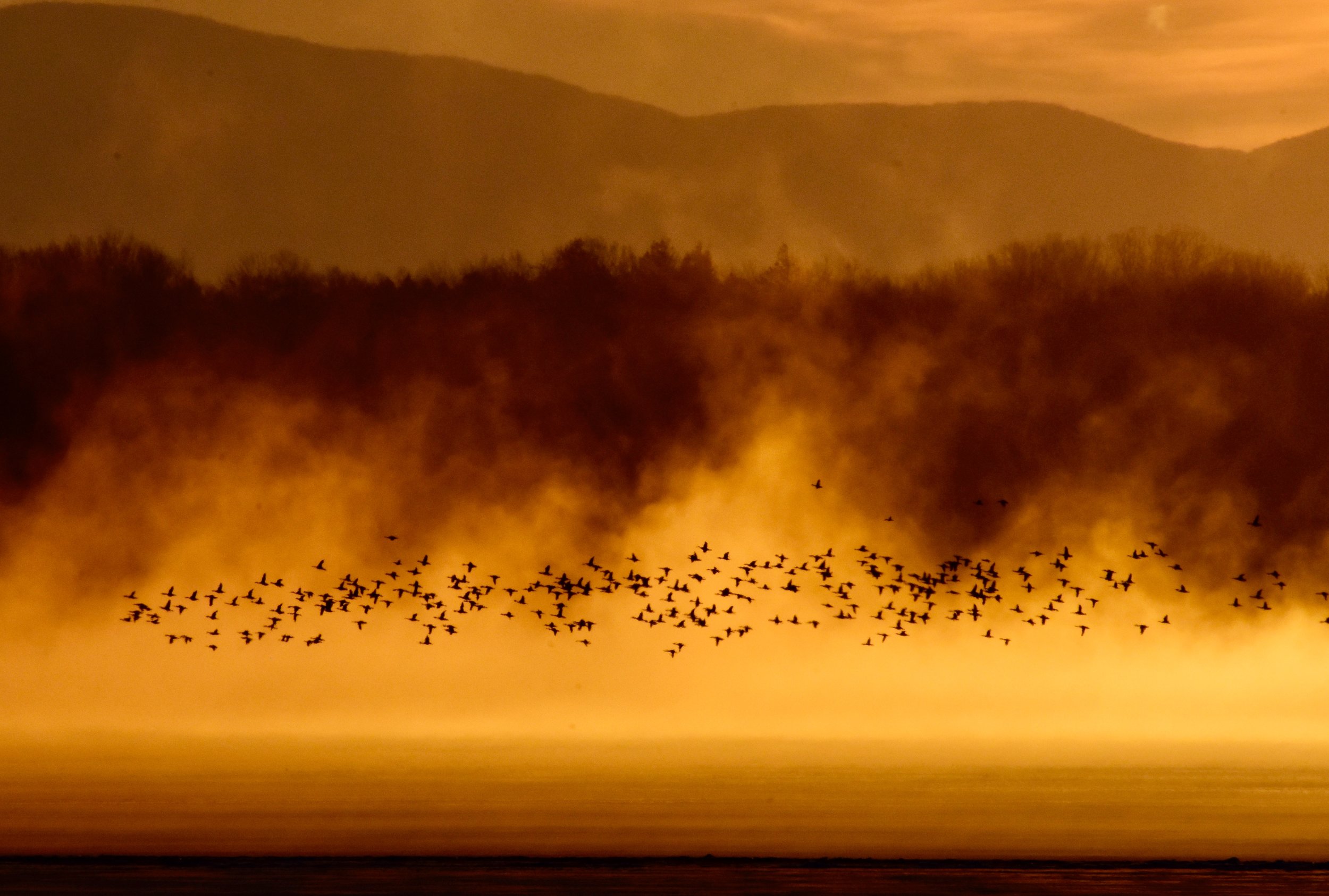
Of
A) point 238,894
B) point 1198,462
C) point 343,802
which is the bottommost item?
point 238,894

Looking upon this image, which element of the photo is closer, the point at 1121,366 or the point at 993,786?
the point at 1121,366

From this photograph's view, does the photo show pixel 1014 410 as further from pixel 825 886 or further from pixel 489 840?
pixel 825 886

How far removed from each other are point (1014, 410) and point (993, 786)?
880 inches

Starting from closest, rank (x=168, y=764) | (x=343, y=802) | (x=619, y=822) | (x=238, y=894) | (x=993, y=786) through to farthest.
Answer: (x=238, y=894) → (x=619, y=822) → (x=343, y=802) → (x=993, y=786) → (x=168, y=764)

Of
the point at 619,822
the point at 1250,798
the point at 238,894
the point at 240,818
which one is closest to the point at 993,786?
the point at 1250,798

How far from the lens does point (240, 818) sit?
82062 mm

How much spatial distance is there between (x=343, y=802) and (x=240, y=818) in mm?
11090

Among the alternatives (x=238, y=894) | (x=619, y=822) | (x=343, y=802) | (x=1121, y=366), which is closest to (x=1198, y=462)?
(x=1121, y=366)

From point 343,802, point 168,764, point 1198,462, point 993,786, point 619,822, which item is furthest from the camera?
point 168,764

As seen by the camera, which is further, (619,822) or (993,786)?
(993,786)

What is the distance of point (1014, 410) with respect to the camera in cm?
10119

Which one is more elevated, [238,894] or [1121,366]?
[1121,366]

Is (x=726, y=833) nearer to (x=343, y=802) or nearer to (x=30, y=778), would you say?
(x=343, y=802)

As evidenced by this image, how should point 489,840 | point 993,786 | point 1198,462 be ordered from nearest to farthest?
point 489,840
point 1198,462
point 993,786
